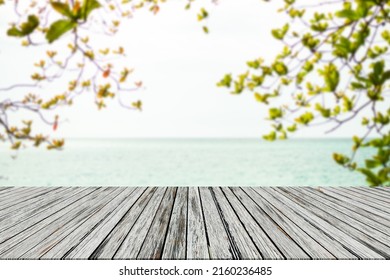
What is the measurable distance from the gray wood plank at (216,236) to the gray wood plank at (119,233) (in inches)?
17.7

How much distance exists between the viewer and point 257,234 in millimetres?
1964

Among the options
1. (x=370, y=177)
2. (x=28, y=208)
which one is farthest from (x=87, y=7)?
(x=28, y=208)

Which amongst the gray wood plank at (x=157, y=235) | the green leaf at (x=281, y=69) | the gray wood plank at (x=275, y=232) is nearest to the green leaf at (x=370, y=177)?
the green leaf at (x=281, y=69)

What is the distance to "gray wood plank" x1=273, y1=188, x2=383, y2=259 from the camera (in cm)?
174

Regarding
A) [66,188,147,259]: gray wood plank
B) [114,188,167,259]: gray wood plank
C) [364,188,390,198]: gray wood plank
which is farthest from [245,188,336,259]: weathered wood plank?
[364,188,390,198]: gray wood plank

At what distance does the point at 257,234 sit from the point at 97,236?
864 millimetres

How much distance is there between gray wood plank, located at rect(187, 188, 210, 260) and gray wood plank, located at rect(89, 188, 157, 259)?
345mm

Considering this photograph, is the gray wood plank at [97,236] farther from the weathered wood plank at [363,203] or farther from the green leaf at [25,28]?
the weathered wood plank at [363,203]

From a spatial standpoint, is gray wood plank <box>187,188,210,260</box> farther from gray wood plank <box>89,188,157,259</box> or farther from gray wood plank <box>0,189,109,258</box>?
gray wood plank <box>0,189,109,258</box>

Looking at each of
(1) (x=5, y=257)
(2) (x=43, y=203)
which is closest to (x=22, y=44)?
(1) (x=5, y=257)

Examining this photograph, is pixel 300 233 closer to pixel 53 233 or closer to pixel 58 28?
pixel 53 233

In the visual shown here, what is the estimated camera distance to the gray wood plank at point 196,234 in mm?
1660
